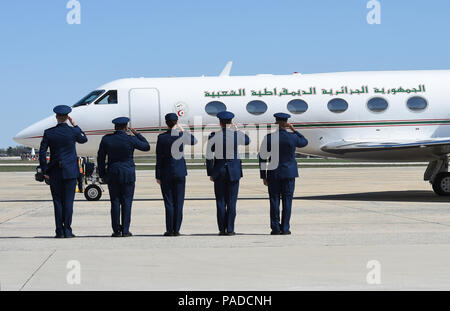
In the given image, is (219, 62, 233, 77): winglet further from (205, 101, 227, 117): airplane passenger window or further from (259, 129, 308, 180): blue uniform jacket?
(259, 129, 308, 180): blue uniform jacket

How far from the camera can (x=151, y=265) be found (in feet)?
26.2

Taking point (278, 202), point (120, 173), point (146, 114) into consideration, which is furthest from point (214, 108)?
point (120, 173)

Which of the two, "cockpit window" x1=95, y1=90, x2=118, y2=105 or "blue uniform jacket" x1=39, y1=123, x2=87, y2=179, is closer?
Result: "blue uniform jacket" x1=39, y1=123, x2=87, y2=179

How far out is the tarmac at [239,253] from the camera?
694 cm

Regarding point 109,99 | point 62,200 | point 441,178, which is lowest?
point 62,200

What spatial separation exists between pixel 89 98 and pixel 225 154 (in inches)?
321

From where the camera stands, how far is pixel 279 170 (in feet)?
36.1

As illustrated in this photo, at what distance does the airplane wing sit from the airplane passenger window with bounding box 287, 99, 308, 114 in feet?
3.76

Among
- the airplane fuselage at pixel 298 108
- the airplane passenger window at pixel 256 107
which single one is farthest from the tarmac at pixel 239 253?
the airplane passenger window at pixel 256 107

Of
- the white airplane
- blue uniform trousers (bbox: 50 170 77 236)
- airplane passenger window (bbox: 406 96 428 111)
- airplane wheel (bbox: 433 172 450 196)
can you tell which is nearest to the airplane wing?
the white airplane

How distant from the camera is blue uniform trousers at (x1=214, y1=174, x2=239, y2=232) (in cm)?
1087

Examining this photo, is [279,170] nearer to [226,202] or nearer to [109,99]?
[226,202]
